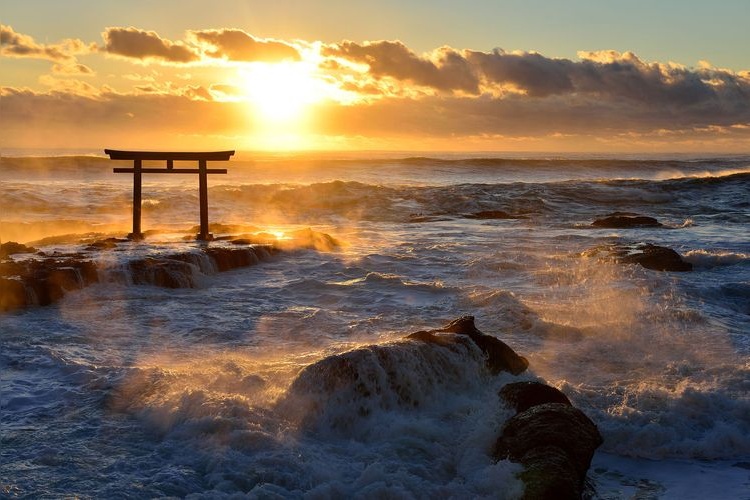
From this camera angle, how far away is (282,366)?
28.2 feet

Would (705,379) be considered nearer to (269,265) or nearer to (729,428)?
(729,428)

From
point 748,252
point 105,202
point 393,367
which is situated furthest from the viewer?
point 105,202

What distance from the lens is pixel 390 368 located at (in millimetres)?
7570

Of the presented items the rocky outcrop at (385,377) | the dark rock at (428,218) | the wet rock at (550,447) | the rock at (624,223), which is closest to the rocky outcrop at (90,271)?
the rocky outcrop at (385,377)

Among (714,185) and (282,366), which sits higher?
(714,185)

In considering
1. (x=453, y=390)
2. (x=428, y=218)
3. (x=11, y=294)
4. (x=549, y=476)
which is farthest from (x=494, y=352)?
(x=428, y=218)

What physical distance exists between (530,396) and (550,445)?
3.75 ft

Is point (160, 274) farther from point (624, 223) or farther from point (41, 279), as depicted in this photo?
point (624, 223)

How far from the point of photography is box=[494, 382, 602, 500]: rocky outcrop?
538cm

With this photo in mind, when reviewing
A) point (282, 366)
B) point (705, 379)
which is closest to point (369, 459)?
point (282, 366)

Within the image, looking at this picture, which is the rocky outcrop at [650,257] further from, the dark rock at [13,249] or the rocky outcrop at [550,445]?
the dark rock at [13,249]

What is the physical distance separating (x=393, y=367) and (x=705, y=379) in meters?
3.92

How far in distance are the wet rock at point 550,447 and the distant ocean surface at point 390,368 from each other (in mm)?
167

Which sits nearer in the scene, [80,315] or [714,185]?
[80,315]
